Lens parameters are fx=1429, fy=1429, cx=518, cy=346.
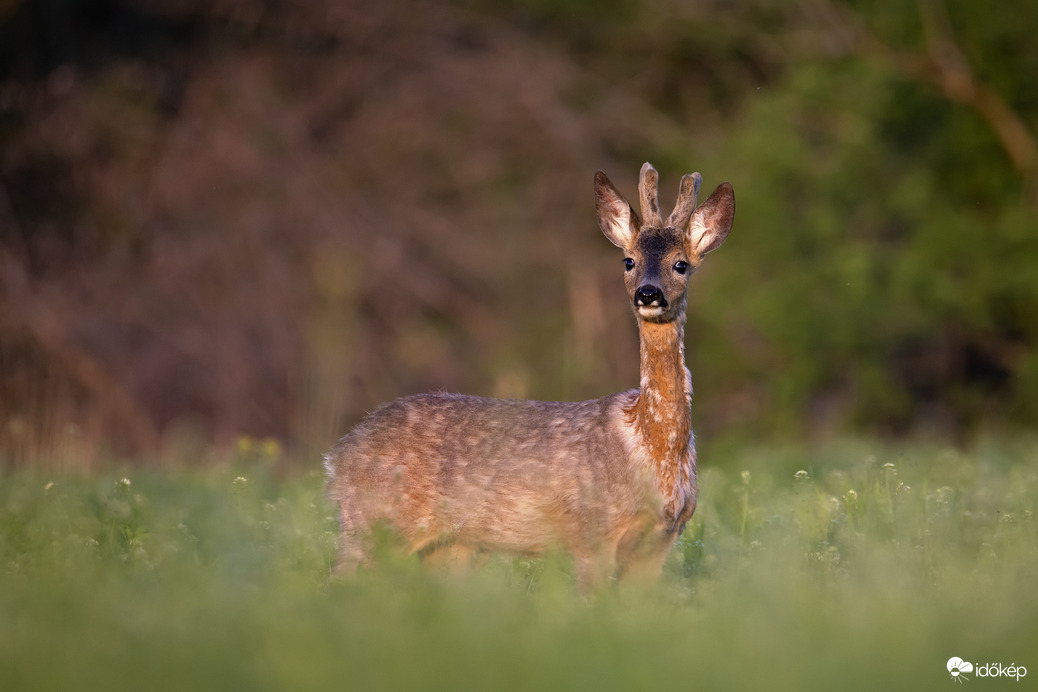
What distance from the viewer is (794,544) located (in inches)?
245

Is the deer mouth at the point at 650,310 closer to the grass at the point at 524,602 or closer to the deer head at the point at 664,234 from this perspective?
the deer head at the point at 664,234

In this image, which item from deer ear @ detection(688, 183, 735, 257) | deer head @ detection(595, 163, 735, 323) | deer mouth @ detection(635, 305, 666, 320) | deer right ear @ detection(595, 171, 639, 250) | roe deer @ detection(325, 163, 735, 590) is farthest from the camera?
deer right ear @ detection(595, 171, 639, 250)

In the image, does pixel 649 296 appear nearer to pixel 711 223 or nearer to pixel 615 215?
pixel 711 223

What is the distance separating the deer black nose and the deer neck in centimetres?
17

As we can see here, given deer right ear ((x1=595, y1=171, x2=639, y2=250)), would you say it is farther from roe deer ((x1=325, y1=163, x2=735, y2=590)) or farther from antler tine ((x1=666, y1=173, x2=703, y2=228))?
antler tine ((x1=666, y1=173, x2=703, y2=228))

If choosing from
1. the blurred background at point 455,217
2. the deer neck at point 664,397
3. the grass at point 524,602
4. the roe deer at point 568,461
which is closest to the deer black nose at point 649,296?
the roe deer at point 568,461

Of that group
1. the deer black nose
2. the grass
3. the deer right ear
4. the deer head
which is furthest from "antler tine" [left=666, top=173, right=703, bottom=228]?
the grass

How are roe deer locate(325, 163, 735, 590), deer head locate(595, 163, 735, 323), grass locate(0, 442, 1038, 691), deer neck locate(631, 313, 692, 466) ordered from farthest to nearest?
deer head locate(595, 163, 735, 323)
deer neck locate(631, 313, 692, 466)
roe deer locate(325, 163, 735, 590)
grass locate(0, 442, 1038, 691)

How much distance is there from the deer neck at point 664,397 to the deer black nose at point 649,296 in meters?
0.17

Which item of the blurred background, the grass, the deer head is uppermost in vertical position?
the blurred background

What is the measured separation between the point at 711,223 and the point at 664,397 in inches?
41.1

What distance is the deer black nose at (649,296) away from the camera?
6.34 meters

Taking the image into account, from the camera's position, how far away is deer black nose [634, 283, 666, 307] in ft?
20.8

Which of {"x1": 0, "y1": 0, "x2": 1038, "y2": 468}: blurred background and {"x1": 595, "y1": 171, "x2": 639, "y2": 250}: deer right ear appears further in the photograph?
{"x1": 0, "y1": 0, "x2": 1038, "y2": 468}: blurred background
